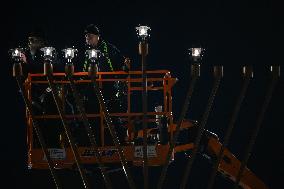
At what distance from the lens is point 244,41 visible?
801cm

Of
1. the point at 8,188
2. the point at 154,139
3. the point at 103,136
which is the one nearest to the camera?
the point at 103,136

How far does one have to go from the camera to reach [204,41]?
7965 millimetres

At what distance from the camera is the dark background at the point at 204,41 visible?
25.9 feet

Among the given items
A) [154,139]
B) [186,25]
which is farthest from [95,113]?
[186,25]

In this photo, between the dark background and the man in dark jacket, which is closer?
the man in dark jacket

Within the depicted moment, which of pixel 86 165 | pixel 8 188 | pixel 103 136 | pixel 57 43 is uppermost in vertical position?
pixel 57 43

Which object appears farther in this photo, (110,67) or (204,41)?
(204,41)

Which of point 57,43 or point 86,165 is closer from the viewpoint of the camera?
point 86,165

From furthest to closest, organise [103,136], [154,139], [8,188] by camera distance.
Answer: [8,188] → [154,139] → [103,136]

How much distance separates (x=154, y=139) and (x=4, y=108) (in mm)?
3160

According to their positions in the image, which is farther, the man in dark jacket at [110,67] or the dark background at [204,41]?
the dark background at [204,41]

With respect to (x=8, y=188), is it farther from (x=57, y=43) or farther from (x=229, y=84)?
(x=229, y=84)

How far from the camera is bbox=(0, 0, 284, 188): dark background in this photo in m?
7.88

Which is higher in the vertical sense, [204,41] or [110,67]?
[204,41]
